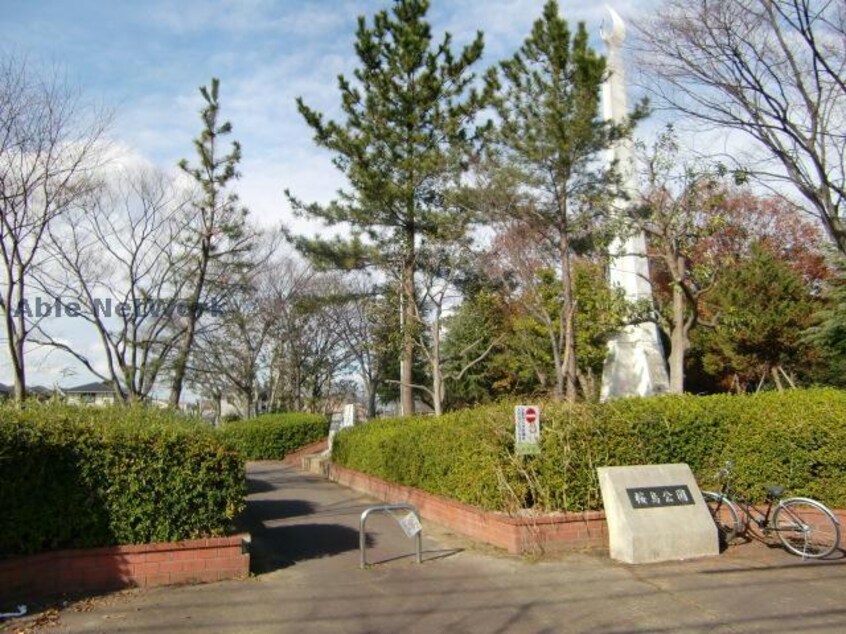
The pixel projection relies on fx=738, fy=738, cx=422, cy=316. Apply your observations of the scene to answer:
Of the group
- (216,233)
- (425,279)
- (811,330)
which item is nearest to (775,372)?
(811,330)

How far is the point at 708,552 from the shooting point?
8656 millimetres

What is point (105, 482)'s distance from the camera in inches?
297

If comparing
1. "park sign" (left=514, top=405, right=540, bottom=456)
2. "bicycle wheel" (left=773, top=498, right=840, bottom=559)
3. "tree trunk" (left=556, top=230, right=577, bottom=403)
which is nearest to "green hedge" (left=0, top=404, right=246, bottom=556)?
"park sign" (left=514, top=405, right=540, bottom=456)

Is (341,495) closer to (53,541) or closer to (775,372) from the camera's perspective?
(53,541)

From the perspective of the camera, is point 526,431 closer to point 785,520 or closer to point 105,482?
point 785,520

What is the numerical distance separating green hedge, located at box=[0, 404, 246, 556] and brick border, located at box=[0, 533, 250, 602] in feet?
0.51

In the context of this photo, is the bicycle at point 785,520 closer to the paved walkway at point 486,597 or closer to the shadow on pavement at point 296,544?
the paved walkway at point 486,597

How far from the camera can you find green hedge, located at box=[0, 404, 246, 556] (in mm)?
7102

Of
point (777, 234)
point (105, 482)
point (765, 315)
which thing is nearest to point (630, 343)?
point (765, 315)

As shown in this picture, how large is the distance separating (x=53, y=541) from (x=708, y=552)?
714 cm

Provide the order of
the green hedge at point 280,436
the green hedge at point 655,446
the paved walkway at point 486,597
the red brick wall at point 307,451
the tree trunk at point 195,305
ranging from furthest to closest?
the green hedge at point 280,436 → the red brick wall at point 307,451 → the tree trunk at point 195,305 → the green hedge at point 655,446 → the paved walkway at point 486,597

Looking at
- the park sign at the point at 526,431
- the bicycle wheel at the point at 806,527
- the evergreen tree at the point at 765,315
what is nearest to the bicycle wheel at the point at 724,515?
the bicycle wheel at the point at 806,527

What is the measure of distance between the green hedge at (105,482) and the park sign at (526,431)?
3.42 metres

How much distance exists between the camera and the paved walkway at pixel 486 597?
6.20m
